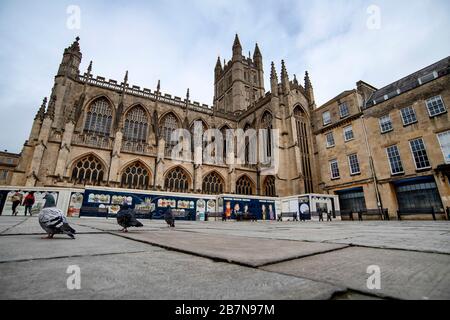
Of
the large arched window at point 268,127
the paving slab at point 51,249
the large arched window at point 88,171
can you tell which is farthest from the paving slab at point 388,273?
the large arched window at point 268,127

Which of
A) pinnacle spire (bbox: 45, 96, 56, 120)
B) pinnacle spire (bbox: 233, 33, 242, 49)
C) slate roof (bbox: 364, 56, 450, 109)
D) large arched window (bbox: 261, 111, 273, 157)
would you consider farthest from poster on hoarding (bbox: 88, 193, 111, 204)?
pinnacle spire (bbox: 233, 33, 242, 49)

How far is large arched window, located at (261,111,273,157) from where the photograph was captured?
25077 mm

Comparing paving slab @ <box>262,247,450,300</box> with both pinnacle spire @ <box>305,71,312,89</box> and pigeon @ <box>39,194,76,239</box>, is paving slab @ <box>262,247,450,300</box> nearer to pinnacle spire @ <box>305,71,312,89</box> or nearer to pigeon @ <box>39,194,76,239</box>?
pigeon @ <box>39,194,76,239</box>

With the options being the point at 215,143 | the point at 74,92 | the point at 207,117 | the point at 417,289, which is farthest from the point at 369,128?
the point at 74,92

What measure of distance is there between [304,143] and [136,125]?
1844 centimetres

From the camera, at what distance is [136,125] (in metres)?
22.9

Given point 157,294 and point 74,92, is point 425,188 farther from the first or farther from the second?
point 74,92

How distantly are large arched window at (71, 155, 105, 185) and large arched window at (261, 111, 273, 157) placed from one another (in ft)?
55.0

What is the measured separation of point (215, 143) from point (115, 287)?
24.6 meters

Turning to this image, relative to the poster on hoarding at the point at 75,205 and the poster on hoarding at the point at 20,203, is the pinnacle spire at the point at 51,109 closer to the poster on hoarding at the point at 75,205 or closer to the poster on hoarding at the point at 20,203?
the poster on hoarding at the point at 20,203

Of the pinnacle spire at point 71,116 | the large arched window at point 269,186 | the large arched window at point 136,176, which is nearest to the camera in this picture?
the pinnacle spire at point 71,116

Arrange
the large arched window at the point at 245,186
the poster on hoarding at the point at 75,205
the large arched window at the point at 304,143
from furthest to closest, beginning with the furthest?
the large arched window at the point at 245,186, the large arched window at the point at 304,143, the poster on hoarding at the point at 75,205

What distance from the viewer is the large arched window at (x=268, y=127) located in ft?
82.3

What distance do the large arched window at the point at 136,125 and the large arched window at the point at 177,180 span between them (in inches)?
195
